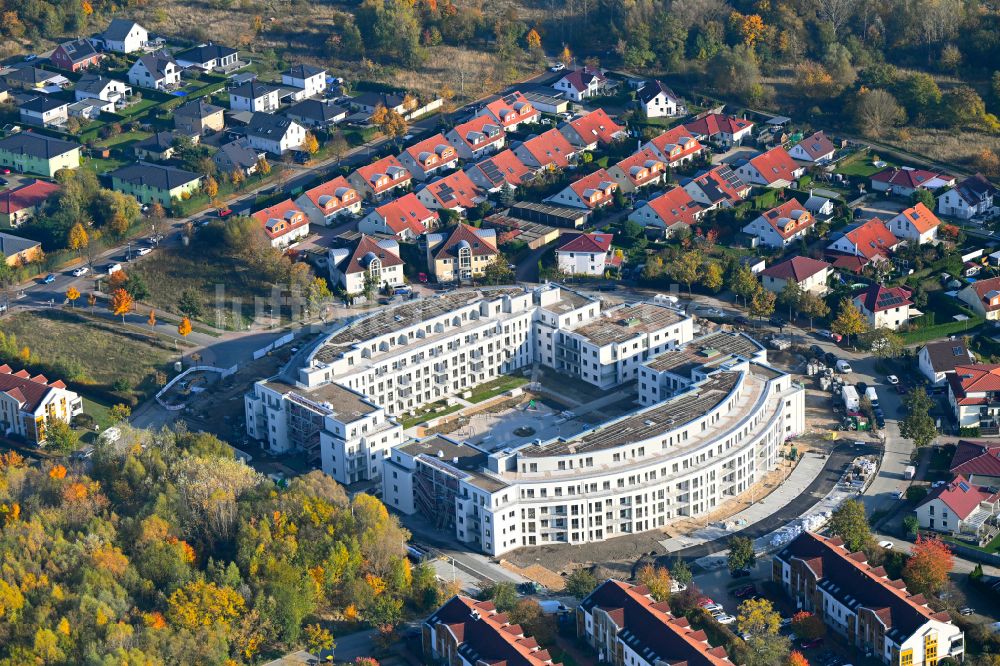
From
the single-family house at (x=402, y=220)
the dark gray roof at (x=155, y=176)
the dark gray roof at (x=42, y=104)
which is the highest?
the dark gray roof at (x=42, y=104)

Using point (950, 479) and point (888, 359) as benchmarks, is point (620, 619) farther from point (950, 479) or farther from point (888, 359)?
point (888, 359)

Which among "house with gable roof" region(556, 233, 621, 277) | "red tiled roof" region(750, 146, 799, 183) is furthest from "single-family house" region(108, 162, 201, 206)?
"red tiled roof" region(750, 146, 799, 183)

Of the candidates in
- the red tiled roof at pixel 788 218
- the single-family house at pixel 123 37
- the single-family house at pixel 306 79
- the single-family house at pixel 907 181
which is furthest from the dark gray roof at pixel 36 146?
the single-family house at pixel 907 181

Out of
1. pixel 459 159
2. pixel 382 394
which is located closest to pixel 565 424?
pixel 382 394

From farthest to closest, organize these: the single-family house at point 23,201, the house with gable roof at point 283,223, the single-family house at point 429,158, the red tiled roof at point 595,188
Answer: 1. the single-family house at point 429,158
2. the red tiled roof at point 595,188
3. the single-family house at point 23,201
4. the house with gable roof at point 283,223

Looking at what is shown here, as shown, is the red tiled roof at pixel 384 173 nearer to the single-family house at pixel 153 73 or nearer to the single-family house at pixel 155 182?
the single-family house at pixel 155 182

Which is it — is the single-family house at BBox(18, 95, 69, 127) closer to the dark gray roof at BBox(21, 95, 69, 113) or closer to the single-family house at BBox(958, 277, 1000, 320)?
the dark gray roof at BBox(21, 95, 69, 113)

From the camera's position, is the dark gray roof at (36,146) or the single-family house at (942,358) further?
the dark gray roof at (36,146)
